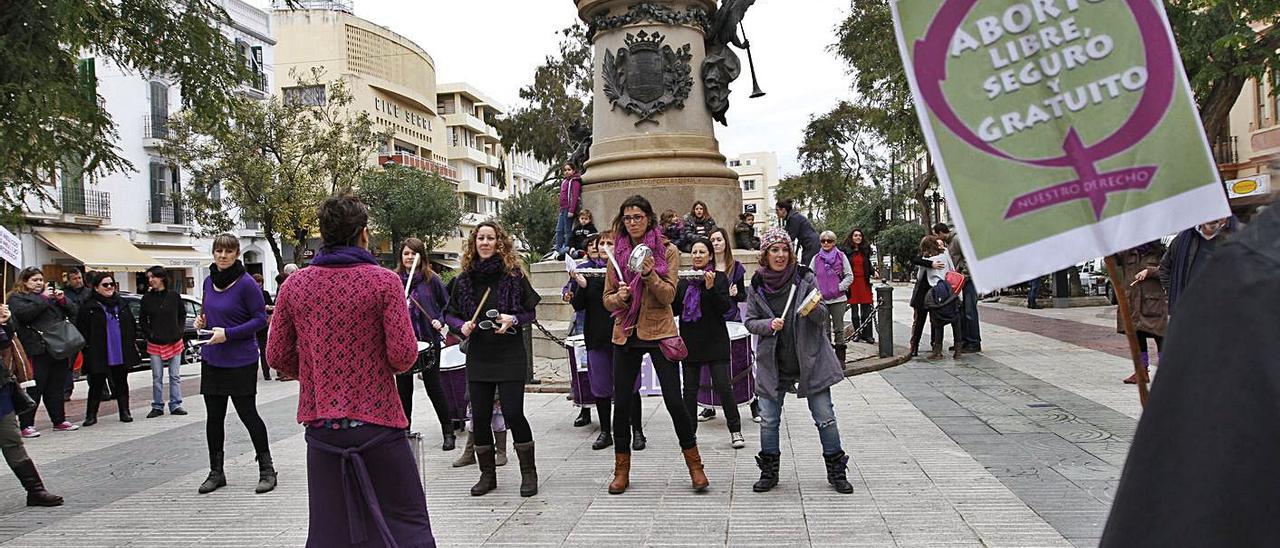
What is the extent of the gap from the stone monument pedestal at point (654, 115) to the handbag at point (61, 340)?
272 inches

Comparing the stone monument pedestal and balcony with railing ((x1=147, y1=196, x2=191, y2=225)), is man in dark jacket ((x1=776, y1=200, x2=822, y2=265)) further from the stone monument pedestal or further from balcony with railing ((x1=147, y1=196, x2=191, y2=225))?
balcony with railing ((x1=147, y1=196, x2=191, y2=225))

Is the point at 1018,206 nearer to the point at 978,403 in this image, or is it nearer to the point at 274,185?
the point at 978,403

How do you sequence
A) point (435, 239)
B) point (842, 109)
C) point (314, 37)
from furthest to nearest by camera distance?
1. point (314, 37)
2. point (435, 239)
3. point (842, 109)

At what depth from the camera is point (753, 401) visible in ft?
29.1

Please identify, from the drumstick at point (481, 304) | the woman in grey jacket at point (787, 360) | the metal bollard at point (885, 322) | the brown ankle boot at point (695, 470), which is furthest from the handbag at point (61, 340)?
the metal bollard at point (885, 322)

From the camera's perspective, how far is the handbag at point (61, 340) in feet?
32.8

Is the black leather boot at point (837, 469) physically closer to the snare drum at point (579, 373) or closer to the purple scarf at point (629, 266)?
the purple scarf at point (629, 266)

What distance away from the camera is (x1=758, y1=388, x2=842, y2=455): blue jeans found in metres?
6.00

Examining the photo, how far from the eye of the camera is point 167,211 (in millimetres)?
37031

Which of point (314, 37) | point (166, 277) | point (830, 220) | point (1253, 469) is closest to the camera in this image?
point (1253, 469)

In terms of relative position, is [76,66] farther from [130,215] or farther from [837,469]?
[130,215]

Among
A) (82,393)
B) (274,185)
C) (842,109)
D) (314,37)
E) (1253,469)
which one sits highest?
(314,37)

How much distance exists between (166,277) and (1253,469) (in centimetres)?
1132

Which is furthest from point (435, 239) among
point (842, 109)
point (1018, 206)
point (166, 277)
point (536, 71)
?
Answer: point (1018, 206)
